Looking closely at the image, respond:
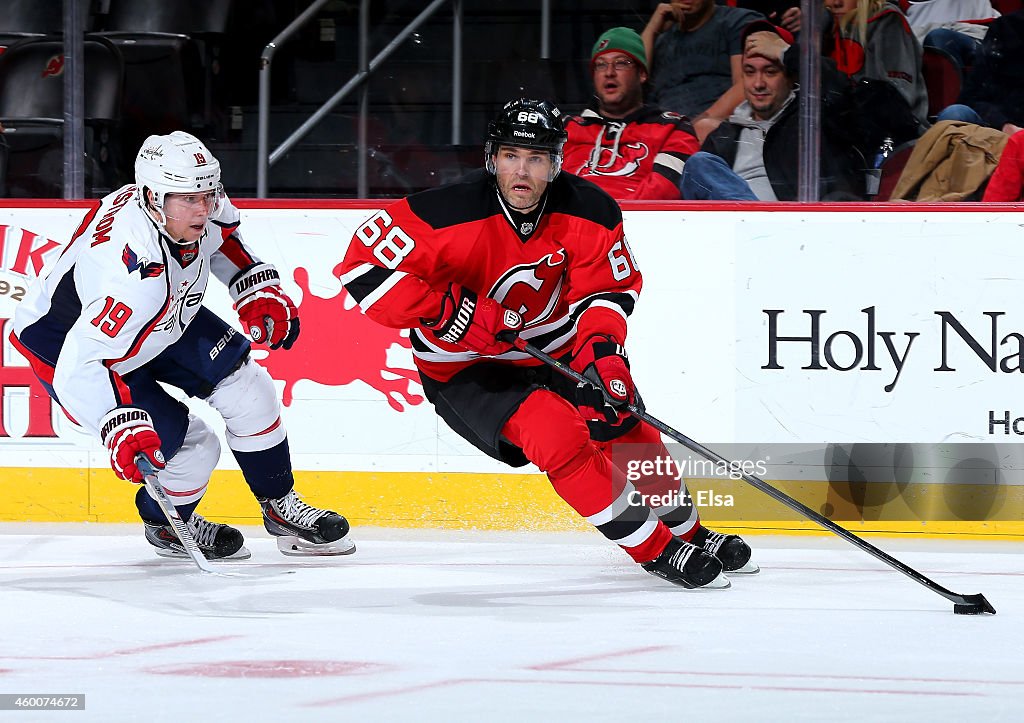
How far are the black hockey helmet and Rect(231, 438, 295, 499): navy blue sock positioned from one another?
1034 mm

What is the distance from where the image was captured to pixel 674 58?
14.7 ft

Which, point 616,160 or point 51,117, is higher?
point 51,117

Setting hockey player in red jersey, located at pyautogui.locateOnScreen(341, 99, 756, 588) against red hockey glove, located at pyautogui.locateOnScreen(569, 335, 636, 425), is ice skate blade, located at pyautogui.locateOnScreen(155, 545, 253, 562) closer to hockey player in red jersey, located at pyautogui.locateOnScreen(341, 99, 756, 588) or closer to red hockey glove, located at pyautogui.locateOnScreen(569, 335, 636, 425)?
hockey player in red jersey, located at pyautogui.locateOnScreen(341, 99, 756, 588)

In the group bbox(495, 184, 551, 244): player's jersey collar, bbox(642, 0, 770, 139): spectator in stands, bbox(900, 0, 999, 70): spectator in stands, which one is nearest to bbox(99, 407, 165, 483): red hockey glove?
bbox(495, 184, 551, 244): player's jersey collar

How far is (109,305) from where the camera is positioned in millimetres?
3449

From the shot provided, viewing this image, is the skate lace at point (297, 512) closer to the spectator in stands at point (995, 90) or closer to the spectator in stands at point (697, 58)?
the spectator in stands at point (697, 58)

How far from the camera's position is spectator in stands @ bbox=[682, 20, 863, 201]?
4.28 m

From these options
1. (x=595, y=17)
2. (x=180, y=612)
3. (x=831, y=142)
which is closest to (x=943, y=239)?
(x=831, y=142)

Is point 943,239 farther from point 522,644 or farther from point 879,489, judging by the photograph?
point 522,644

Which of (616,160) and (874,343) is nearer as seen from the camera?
(874,343)

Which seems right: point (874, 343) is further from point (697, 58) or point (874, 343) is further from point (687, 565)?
point (687, 565)

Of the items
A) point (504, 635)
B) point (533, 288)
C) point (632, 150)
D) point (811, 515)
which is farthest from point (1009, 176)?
point (504, 635)

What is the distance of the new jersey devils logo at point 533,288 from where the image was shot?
346 centimetres

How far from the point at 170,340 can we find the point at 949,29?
7.83 ft
